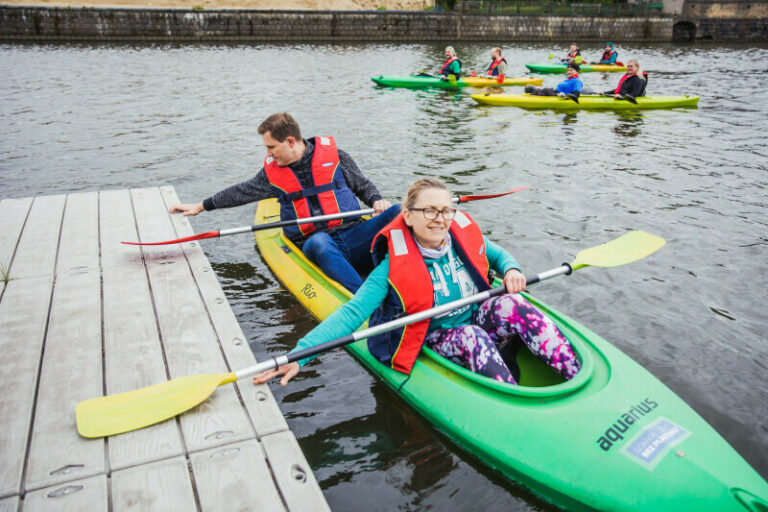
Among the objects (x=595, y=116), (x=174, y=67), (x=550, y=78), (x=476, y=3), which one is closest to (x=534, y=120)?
(x=595, y=116)

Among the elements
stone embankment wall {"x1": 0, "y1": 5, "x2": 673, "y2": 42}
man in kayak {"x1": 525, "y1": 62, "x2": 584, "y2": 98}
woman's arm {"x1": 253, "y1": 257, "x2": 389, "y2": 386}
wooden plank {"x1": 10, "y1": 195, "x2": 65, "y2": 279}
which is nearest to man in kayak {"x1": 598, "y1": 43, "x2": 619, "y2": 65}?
man in kayak {"x1": 525, "y1": 62, "x2": 584, "y2": 98}

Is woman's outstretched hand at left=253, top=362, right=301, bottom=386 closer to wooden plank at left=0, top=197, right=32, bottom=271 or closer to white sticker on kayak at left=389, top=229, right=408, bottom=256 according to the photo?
white sticker on kayak at left=389, top=229, right=408, bottom=256

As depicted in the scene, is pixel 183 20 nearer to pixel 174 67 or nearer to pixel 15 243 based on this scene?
pixel 174 67

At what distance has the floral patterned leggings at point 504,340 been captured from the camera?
9.85 feet

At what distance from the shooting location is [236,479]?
2.32m

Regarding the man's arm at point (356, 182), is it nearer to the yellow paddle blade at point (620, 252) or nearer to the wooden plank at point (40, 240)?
the yellow paddle blade at point (620, 252)

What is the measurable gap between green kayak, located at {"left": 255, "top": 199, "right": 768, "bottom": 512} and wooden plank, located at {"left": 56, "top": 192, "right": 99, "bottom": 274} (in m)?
Result: 2.65

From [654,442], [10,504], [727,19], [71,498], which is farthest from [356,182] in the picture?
[727,19]

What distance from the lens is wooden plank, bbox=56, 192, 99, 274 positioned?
429 cm

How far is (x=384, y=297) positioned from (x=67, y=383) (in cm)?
170

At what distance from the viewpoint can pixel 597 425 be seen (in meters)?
2.69

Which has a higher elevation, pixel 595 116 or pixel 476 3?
pixel 476 3

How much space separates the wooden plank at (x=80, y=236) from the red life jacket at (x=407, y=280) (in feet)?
7.86

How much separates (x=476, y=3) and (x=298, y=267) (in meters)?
34.2
